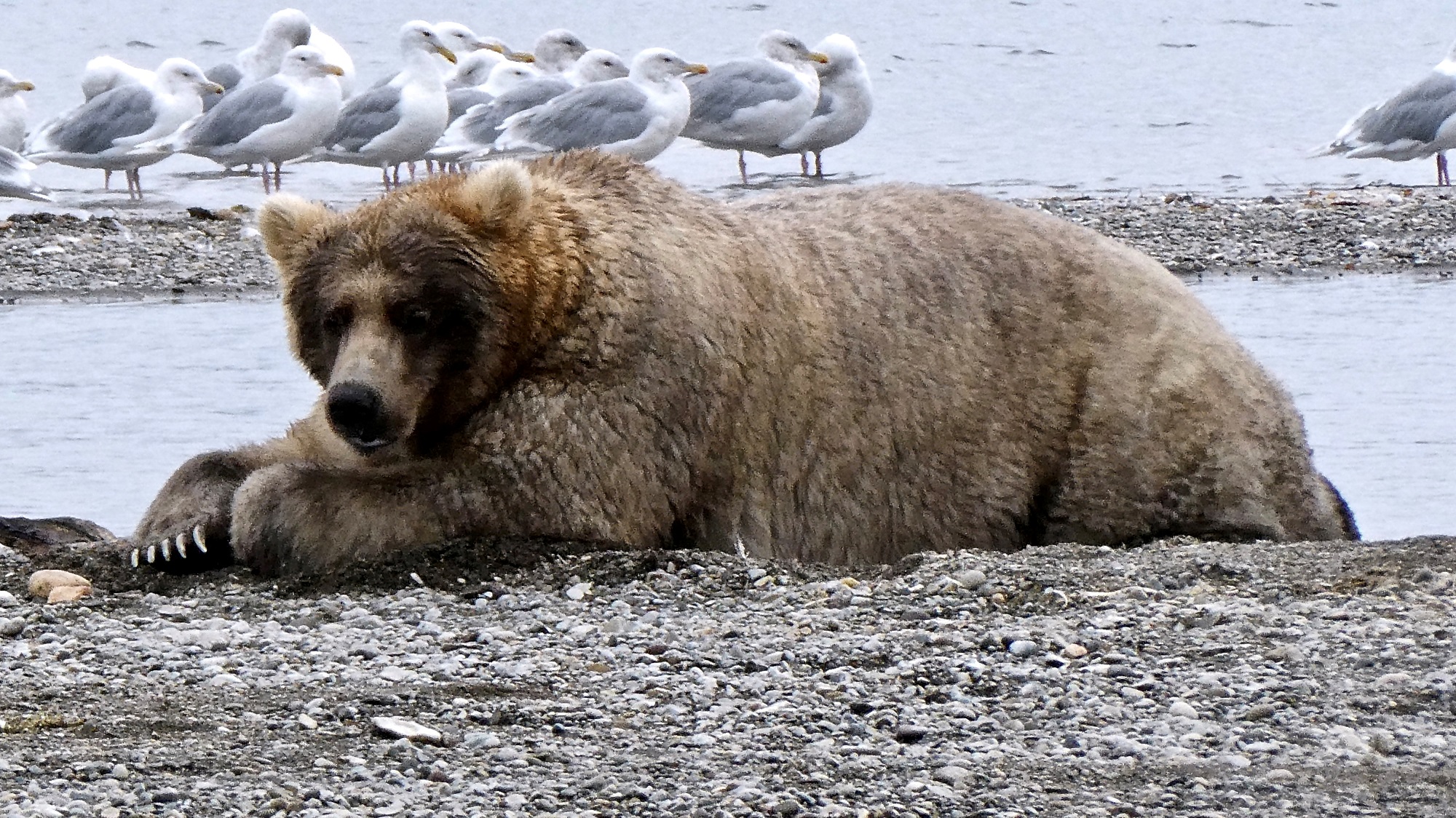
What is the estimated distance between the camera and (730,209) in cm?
622

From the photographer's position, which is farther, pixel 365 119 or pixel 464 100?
pixel 464 100

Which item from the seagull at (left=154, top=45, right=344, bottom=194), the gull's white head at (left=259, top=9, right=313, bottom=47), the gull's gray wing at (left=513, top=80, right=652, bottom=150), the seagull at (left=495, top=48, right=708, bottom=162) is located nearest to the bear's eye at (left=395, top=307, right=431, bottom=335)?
the seagull at (left=495, top=48, right=708, bottom=162)

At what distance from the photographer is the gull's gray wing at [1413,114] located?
2059cm

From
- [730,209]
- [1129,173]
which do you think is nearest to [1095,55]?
[1129,173]

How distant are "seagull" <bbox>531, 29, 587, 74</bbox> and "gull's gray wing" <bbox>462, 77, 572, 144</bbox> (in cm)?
293

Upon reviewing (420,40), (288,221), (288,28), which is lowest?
(288,221)

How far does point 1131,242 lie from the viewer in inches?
619

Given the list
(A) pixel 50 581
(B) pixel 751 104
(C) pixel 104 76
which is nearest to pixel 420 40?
(B) pixel 751 104

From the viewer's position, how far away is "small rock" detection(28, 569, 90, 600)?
5.43 metres

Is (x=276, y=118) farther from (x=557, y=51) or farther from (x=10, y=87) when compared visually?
(x=557, y=51)

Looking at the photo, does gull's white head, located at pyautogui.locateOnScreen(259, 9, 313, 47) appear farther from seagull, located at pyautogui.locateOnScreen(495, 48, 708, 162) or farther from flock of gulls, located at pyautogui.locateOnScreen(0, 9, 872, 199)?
seagull, located at pyautogui.locateOnScreen(495, 48, 708, 162)

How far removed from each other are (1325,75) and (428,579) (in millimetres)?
33215

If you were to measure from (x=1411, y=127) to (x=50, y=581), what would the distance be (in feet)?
57.2

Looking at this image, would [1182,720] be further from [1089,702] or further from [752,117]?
[752,117]
